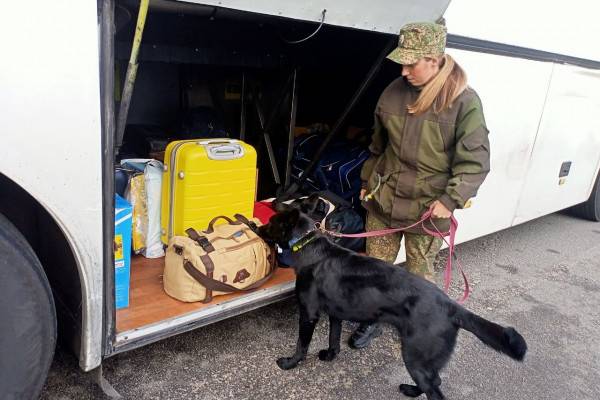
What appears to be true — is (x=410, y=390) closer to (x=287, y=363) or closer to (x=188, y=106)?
(x=287, y=363)

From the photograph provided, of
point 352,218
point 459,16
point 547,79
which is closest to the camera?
point 459,16

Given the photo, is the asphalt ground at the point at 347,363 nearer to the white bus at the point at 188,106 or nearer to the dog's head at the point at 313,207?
the white bus at the point at 188,106

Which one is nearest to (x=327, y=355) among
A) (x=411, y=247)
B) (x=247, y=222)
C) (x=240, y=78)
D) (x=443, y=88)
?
(x=411, y=247)

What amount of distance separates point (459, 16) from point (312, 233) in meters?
1.57

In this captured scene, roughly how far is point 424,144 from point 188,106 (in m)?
2.83

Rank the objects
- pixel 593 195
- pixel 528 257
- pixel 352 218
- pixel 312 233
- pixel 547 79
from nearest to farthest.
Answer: pixel 312 233
pixel 352 218
pixel 547 79
pixel 528 257
pixel 593 195

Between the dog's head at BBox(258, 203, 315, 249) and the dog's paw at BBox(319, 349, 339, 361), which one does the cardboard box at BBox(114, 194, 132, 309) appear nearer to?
the dog's head at BBox(258, 203, 315, 249)

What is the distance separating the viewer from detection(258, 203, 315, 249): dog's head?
8.18 feet

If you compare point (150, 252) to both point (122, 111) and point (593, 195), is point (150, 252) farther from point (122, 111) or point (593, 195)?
point (593, 195)

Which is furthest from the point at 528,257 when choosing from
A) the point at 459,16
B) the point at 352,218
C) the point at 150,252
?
the point at 150,252

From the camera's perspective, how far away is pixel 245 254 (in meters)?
2.60

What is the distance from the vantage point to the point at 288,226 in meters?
2.52

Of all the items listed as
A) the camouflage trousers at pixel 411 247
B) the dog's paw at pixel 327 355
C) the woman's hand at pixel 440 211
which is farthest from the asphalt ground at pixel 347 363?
the woman's hand at pixel 440 211

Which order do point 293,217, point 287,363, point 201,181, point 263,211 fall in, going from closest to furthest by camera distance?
point 293,217 → point 287,363 → point 201,181 → point 263,211
